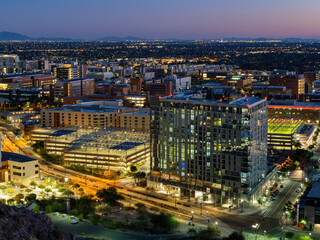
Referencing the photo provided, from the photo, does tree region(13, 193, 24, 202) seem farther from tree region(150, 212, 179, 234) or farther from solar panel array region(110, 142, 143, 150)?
solar panel array region(110, 142, 143, 150)

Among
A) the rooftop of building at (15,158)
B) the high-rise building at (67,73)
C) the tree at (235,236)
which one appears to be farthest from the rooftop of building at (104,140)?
the high-rise building at (67,73)

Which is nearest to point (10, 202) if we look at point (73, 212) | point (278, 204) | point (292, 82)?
point (73, 212)

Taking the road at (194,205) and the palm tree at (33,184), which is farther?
the palm tree at (33,184)

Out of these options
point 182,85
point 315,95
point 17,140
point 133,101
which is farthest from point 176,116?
point 182,85

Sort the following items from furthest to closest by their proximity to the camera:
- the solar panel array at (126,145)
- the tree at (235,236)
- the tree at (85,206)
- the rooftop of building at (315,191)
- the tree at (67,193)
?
the solar panel array at (126,145), the tree at (67,193), the tree at (85,206), the rooftop of building at (315,191), the tree at (235,236)

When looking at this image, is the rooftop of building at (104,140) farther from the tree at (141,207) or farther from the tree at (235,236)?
the tree at (235,236)

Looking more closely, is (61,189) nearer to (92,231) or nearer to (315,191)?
(92,231)
